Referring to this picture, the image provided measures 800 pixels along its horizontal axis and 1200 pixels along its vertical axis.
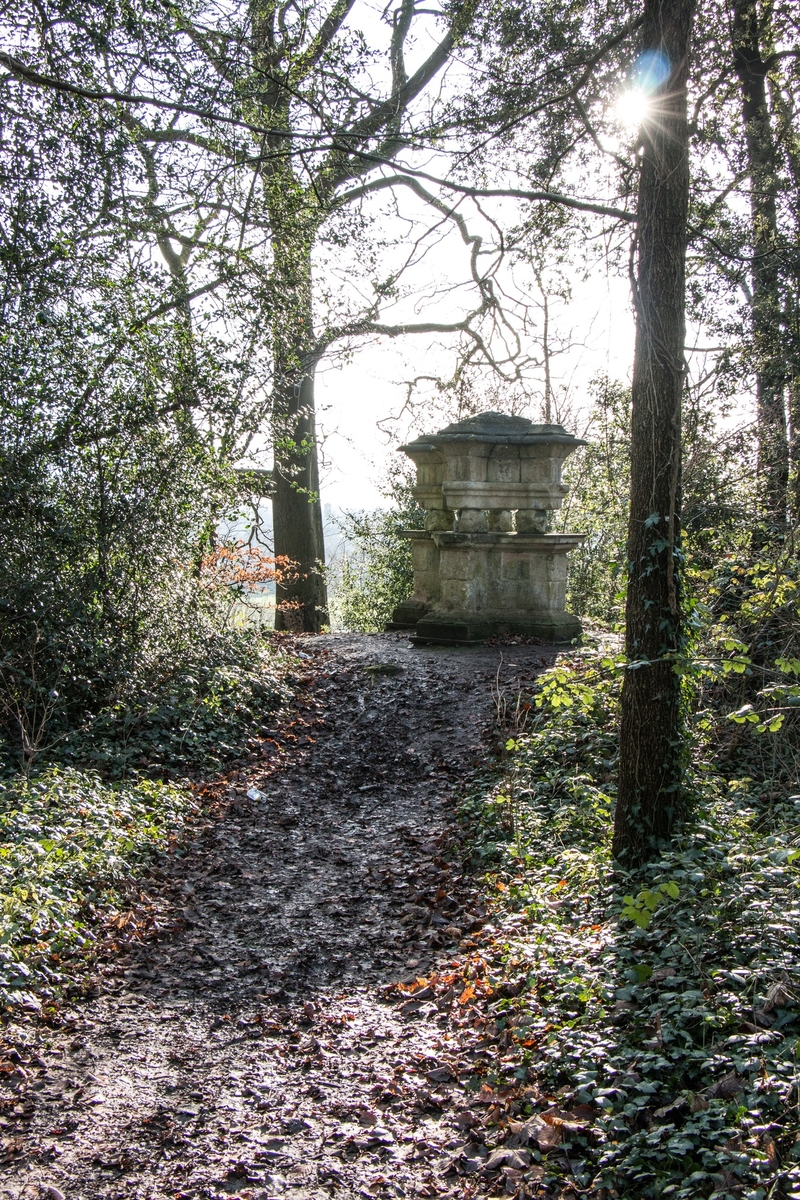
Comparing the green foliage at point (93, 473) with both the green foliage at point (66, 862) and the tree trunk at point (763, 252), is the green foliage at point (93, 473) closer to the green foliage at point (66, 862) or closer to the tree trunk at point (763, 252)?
the green foliage at point (66, 862)

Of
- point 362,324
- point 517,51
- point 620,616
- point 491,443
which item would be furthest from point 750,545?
point 362,324

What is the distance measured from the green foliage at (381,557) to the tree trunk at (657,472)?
38.5 ft

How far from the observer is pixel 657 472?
481cm

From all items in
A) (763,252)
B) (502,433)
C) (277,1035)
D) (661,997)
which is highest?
(763,252)

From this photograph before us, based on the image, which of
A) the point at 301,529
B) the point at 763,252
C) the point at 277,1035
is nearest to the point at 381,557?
the point at 301,529

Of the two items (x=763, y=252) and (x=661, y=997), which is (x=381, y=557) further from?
(x=661, y=997)

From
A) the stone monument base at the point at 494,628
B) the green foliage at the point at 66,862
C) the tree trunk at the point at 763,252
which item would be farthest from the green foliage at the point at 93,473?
the tree trunk at the point at 763,252

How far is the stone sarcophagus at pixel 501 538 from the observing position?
449 inches

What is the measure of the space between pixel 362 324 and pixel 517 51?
495 cm

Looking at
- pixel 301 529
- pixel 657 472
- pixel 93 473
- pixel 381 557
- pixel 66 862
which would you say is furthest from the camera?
pixel 381 557

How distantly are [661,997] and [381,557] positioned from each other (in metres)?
15.0

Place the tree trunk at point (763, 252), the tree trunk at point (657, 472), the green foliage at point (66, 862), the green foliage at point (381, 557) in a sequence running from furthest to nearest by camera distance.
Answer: the green foliage at point (381, 557), the tree trunk at point (763, 252), the tree trunk at point (657, 472), the green foliage at point (66, 862)

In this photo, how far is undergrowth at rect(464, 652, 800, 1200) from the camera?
275 cm

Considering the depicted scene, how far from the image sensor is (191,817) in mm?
6648
